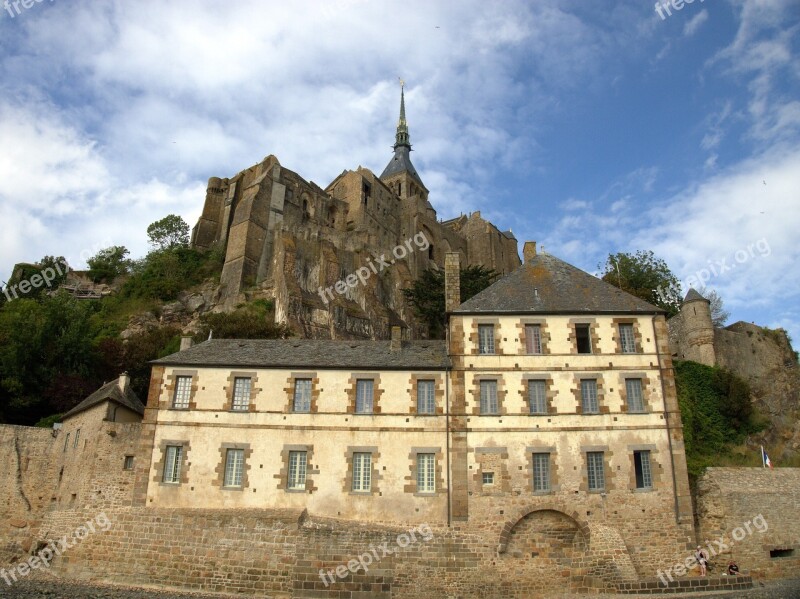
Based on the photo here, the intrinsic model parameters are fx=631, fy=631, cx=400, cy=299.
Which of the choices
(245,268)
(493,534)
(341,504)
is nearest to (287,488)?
(341,504)

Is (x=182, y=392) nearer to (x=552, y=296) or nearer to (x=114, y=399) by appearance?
(x=114, y=399)

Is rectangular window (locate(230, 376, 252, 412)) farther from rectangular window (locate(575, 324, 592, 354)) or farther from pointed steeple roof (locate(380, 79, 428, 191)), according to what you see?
pointed steeple roof (locate(380, 79, 428, 191))

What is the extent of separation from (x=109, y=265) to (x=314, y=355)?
1667 inches

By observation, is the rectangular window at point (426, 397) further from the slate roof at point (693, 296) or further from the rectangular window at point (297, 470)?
the slate roof at point (693, 296)

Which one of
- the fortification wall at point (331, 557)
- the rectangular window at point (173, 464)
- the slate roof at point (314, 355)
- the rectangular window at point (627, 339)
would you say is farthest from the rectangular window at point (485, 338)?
the rectangular window at point (173, 464)

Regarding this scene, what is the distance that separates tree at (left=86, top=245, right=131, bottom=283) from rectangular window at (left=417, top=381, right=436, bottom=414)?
4318cm

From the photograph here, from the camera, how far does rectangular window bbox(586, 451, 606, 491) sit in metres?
20.5

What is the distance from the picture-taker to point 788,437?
87.1 feet

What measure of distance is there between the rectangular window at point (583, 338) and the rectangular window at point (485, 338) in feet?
9.88

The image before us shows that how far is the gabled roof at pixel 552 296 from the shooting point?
22.6m

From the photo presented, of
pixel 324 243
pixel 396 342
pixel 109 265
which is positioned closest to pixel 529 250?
pixel 396 342

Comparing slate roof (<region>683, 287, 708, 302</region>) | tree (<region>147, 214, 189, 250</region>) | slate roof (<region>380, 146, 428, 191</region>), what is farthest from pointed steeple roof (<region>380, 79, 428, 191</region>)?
slate roof (<region>683, 287, 708, 302</region>)

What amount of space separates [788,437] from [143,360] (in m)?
30.2

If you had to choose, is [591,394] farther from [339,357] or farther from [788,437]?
[788,437]
